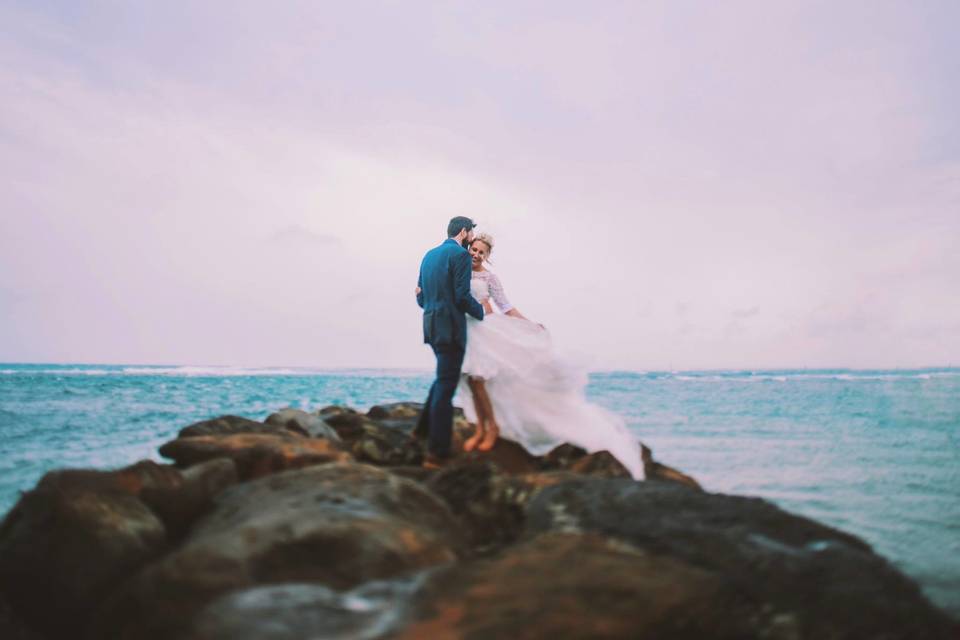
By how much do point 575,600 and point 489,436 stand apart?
14.6 feet

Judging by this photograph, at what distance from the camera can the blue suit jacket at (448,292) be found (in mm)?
6250

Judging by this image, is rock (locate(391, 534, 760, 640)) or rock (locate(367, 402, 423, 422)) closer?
rock (locate(391, 534, 760, 640))

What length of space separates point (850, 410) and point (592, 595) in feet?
78.7

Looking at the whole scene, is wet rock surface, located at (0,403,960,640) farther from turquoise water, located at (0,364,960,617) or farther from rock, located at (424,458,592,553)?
turquoise water, located at (0,364,960,617)

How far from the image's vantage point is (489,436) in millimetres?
6809

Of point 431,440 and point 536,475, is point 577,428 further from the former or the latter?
point 536,475

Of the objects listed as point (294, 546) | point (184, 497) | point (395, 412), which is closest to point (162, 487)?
point (184, 497)

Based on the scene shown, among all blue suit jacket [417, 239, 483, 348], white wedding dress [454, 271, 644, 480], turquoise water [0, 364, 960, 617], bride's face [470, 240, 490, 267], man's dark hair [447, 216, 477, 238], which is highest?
man's dark hair [447, 216, 477, 238]

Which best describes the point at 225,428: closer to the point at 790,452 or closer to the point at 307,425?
the point at 307,425

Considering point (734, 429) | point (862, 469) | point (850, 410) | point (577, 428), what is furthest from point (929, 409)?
point (577, 428)

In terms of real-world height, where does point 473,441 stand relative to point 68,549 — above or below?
above

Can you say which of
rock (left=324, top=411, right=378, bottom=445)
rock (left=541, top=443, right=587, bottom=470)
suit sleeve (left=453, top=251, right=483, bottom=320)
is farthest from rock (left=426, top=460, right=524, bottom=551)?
rock (left=324, top=411, right=378, bottom=445)

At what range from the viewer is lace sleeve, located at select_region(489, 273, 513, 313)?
22.6ft

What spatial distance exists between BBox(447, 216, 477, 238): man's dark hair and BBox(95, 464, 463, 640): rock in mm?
2949
